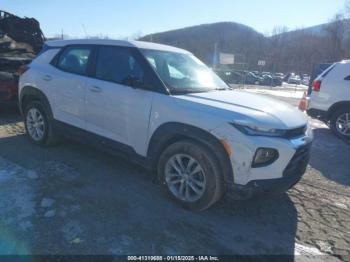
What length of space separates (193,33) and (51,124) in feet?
434

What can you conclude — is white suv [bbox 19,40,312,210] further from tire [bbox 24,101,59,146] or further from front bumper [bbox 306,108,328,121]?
front bumper [bbox 306,108,328,121]

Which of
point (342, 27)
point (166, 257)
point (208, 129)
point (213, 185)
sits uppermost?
point (342, 27)

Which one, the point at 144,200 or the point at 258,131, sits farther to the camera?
the point at 144,200

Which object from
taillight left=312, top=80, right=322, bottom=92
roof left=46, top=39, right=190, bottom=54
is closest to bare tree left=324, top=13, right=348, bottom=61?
taillight left=312, top=80, right=322, bottom=92

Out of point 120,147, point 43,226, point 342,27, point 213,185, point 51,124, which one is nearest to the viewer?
point 43,226

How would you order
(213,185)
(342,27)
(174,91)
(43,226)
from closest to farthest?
(43,226)
(213,185)
(174,91)
(342,27)

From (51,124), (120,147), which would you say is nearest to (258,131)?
(120,147)

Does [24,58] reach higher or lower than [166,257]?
higher

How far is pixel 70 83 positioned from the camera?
4.80 m

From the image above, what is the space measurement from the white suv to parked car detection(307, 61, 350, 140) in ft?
13.7

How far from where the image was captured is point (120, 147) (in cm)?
428

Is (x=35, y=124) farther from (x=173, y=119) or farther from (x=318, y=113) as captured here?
(x=318, y=113)

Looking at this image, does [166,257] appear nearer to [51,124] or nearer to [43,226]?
[43,226]

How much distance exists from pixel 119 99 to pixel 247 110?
61.4 inches
